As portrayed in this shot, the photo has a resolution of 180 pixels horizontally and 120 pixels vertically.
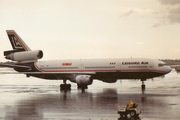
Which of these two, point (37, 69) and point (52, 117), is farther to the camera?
point (37, 69)

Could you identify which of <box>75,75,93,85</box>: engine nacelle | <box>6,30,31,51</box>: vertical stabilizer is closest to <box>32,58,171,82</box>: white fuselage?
<box>75,75,93,85</box>: engine nacelle

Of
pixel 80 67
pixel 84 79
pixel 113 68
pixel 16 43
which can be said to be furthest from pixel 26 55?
pixel 113 68

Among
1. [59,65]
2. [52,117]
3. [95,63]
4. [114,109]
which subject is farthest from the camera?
[59,65]

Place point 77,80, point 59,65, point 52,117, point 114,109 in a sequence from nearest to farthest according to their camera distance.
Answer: point 52,117 → point 114,109 → point 77,80 → point 59,65

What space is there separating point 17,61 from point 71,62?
8949 millimetres

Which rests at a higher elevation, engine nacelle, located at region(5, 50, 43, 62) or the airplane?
engine nacelle, located at region(5, 50, 43, 62)

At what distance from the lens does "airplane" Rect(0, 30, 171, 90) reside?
3538cm

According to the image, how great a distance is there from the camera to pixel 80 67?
38.6 meters

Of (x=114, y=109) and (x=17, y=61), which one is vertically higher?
→ (x=17, y=61)

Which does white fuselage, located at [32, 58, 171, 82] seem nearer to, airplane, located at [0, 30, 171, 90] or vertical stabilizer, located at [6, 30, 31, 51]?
airplane, located at [0, 30, 171, 90]

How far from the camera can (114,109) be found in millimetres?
18844

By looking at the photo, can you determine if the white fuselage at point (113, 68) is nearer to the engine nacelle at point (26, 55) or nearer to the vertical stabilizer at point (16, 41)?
the engine nacelle at point (26, 55)

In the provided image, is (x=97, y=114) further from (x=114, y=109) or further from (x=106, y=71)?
(x=106, y=71)

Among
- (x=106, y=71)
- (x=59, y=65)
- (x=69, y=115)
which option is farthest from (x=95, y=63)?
(x=69, y=115)
